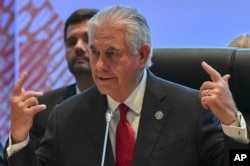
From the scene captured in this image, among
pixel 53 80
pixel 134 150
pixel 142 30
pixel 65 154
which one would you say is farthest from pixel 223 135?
pixel 53 80

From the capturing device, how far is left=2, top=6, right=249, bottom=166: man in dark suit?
1.50m

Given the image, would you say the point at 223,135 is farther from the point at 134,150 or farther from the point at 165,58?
the point at 165,58

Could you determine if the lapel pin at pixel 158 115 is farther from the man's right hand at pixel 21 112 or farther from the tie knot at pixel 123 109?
the man's right hand at pixel 21 112

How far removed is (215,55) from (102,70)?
52 centimetres

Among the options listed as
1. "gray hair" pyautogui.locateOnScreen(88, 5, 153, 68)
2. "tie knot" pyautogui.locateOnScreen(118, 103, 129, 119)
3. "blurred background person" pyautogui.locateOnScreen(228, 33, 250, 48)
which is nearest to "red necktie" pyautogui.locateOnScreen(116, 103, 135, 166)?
"tie knot" pyautogui.locateOnScreen(118, 103, 129, 119)

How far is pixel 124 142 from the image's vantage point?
61.2 inches

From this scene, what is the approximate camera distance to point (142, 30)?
1.57m

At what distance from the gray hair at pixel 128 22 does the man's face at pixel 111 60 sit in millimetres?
19

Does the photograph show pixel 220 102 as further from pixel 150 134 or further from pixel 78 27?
pixel 78 27

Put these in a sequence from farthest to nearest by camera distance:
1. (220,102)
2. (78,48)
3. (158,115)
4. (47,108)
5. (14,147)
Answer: (78,48) < (47,108) < (158,115) < (14,147) < (220,102)

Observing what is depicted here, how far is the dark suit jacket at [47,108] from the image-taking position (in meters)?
2.31

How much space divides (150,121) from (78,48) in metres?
1.07

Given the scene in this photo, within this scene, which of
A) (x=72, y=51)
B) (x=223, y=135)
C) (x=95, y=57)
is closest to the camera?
(x=223, y=135)

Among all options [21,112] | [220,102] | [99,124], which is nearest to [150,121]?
[99,124]
